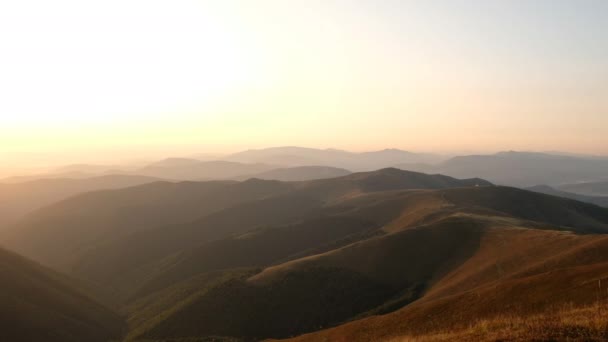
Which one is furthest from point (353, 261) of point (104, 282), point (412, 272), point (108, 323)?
point (104, 282)

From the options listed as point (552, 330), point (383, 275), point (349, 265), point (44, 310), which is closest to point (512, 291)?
point (552, 330)

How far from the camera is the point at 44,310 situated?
77.6 meters

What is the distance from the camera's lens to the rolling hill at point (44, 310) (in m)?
69.8

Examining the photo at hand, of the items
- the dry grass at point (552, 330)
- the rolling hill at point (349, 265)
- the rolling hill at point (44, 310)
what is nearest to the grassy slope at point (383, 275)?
the rolling hill at point (349, 265)

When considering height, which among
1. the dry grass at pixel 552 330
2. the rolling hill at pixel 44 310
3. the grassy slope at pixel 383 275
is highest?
the dry grass at pixel 552 330

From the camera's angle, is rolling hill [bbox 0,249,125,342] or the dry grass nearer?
the dry grass

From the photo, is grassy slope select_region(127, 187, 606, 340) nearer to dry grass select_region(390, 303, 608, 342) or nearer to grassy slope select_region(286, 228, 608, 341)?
grassy slope select_region(286, 228, 608, 341)

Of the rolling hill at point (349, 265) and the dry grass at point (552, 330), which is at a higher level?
the dry grass at point (552, 330)

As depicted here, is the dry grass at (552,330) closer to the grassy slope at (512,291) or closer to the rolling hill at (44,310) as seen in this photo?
the grassy slope at (512,291)

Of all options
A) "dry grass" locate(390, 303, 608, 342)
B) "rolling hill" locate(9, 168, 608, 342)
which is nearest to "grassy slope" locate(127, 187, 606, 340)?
"rolling hill" locate(9, 168, 608, 342)

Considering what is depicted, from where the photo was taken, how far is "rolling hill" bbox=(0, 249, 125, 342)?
2749 inches

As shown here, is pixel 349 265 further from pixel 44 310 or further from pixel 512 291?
pixel 44 310

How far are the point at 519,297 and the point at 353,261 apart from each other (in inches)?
1958

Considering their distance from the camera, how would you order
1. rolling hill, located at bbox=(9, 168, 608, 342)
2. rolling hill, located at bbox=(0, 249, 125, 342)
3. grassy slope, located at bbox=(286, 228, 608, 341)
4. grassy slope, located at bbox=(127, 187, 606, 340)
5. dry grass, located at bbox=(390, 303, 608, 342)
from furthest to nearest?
rolling hill, located at bbox=(0, 249, 125, 342), grassy slope, located at bbox=(127, 187, 606, 340), rolling hill, located at bbox=(9, 168, 608, 342), grassy slope, located at bbox=(286, 228, 608, 341), dry grass, located at bbox=(390, 303, 608, 342)
